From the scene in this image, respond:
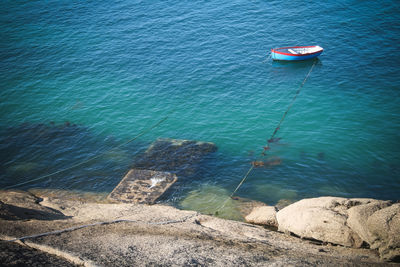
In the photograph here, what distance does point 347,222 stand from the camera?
42.5ft

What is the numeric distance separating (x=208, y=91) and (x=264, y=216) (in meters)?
15.9

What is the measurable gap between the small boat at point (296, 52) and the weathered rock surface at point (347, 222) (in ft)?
65.6

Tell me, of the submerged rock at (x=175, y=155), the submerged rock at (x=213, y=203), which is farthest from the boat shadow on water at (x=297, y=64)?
the submerged rock at (x=213, y=203)

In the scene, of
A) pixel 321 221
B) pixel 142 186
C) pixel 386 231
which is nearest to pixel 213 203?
pixel 142 186

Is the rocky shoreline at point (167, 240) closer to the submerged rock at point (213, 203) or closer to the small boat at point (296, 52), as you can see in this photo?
the submerged rock at point (213, 203)

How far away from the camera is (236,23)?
1583 inches

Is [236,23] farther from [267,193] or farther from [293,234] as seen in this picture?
[293,234]

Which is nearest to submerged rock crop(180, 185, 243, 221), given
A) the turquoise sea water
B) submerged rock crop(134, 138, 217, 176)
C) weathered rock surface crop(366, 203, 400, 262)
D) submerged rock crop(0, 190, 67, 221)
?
the turquoise sea water

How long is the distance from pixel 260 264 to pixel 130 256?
4251 mm

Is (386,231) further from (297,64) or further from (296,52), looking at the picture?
(296,52)

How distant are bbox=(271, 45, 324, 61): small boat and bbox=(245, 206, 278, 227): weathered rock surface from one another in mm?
19828

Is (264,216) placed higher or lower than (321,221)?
lower

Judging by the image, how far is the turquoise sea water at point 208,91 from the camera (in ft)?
66.5

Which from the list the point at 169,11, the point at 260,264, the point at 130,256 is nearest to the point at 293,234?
the point at 260,264
